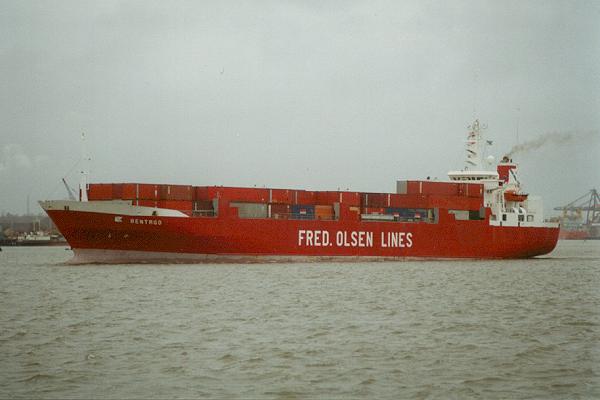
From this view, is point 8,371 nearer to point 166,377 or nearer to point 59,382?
point 59,382

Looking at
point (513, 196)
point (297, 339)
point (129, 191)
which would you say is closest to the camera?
point (297, 339)

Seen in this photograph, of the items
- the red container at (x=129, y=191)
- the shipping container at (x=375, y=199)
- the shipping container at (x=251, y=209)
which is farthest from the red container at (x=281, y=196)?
the red container at (x=129, y=191)

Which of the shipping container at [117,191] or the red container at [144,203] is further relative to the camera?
the shipping container at [117,191]

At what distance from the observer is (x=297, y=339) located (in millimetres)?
15398

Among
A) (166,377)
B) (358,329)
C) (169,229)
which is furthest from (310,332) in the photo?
(169,229)

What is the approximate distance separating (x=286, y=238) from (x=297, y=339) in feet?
72.6

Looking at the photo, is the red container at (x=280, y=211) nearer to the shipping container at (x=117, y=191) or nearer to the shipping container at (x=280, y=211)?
the shipping container at (x=280, y=211)

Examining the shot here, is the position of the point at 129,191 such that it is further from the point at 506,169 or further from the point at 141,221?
the point at 506,169

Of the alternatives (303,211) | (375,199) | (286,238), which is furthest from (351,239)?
(286,238)

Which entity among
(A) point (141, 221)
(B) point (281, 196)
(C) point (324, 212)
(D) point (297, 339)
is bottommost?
(D) point (297, 339)

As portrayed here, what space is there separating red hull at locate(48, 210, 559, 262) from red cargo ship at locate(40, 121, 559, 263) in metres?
0.05

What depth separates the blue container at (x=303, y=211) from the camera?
128 feet

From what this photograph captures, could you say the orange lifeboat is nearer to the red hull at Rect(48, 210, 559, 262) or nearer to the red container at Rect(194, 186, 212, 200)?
the red hull at Rect(48, 210, 559, 262)

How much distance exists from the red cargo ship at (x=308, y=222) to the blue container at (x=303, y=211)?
2.2 inches
